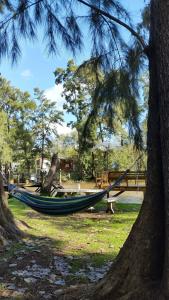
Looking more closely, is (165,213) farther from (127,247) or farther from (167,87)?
(167,87)

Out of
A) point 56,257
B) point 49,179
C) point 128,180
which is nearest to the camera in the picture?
point 56,257

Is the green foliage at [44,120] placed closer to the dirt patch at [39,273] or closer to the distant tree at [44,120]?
the distant tree at [44,120]

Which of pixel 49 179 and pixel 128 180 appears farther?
pixel 49 179

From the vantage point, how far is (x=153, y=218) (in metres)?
2.86

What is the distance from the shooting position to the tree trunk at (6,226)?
5051 mm

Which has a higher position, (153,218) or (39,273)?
(153,218)

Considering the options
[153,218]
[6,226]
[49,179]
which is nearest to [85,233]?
[6,226]

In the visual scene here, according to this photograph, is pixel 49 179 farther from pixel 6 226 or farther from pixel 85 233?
Answer: pixel 6 226

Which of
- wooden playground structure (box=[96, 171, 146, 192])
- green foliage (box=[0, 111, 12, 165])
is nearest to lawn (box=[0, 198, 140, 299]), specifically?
wooden playground structure (box=[96, 171, 146, 192])

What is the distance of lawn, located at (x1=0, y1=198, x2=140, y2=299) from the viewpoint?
3553 mm

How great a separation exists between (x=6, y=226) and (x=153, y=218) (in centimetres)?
276

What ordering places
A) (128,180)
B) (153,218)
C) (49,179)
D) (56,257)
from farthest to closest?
1. (49,179)
2. (128,180)
3. (56,257)
4. (153,218)

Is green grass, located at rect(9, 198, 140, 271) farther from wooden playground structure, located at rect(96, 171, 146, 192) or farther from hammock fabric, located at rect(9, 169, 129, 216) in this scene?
wooden playground structure, located at rect(96, 171, 146, 192)

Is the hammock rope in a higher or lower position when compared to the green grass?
higher
